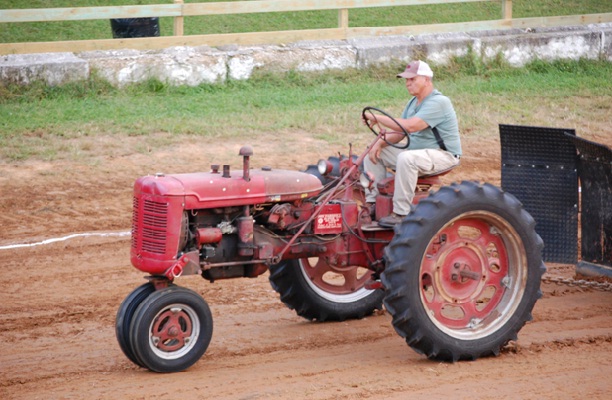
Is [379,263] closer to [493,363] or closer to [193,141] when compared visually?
[493,363]

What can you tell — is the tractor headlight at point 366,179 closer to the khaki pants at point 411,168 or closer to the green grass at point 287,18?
the khaki pants at point 411,168

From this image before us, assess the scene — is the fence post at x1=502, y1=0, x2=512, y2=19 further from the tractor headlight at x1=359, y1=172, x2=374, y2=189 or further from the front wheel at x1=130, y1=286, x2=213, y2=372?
the front wheel at x1=130, y1=286, x2=213, y2=372

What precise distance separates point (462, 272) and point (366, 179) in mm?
929

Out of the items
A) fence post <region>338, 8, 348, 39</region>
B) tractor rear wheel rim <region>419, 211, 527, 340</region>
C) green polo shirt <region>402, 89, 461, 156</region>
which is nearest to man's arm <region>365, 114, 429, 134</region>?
green polo shirt <region>402, 89, 461, 156</region>

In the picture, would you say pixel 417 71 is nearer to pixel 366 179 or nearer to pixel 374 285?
pixel 366 179

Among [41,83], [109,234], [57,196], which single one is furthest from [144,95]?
[109,234]

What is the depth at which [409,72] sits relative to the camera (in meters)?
7.63

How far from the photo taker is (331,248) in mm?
7336

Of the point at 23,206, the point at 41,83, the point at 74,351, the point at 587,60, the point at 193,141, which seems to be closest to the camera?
the point at 74,351

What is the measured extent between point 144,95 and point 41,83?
1.40 metres

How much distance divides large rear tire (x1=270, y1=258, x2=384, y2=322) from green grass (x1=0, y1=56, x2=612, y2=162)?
5.69 metres

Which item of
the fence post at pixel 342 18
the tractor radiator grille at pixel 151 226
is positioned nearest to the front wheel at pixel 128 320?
the tractor radiator grille at pixel 151 226

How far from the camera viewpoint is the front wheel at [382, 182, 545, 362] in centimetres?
679

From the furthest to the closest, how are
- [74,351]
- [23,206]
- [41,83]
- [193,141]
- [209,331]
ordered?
[41,83] < [193,141] < [23,206] < [74,351] < [209,331]
